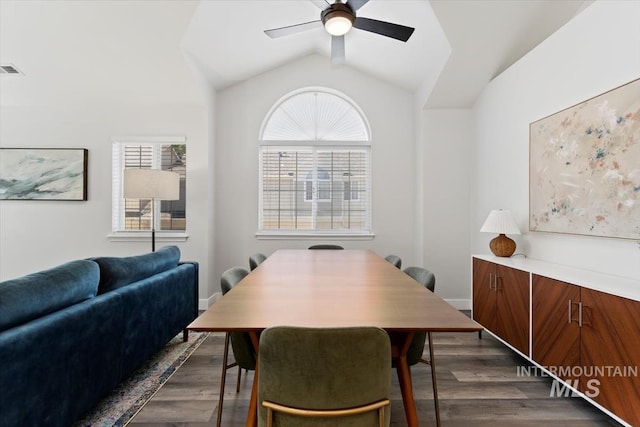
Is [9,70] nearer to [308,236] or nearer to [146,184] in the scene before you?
[146,184]

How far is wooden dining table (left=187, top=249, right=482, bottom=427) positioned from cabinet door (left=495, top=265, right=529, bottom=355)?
104cm

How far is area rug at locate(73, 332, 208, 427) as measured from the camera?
6.16 feet

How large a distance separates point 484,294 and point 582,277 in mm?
975

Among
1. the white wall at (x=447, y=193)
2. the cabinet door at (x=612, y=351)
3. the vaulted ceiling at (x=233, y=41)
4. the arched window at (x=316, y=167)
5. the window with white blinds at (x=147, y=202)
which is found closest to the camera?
the cabinet door at (x=612, y=351)

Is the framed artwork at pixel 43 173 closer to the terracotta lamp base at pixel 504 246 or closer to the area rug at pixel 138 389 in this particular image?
the area rug at pixel 138 389

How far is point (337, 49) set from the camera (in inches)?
108

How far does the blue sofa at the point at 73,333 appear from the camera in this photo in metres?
1.36

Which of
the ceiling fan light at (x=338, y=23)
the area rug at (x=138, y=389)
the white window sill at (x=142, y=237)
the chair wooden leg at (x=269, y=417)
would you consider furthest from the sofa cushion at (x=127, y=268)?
the ceiling fan light at (x=338, y=23)

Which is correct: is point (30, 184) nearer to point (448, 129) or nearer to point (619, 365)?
point (448, 129)

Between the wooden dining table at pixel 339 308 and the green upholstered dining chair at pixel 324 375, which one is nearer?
the green upholstered dining chair at pixel 324 375

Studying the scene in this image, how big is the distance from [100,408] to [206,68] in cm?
343

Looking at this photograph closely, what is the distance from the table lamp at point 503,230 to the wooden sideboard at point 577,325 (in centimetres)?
16

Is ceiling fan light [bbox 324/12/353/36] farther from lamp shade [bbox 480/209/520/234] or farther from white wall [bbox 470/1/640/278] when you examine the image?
lamp shade [bbox 480/209/520/234]

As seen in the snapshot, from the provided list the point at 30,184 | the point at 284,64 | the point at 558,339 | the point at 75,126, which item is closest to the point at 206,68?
the point at 284,64
